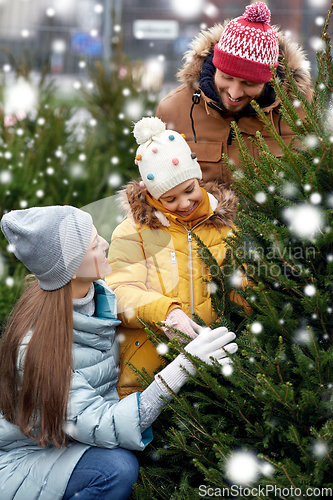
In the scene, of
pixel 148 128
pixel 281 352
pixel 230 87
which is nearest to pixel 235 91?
pixel 230 87

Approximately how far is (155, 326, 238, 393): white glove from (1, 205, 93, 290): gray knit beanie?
0.53 metres

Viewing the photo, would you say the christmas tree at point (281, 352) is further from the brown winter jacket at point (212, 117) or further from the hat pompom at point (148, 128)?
the brown winter jacket at point (212, 117)

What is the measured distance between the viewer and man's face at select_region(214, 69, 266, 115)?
252 centimetres

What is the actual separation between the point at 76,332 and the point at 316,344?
0.95m

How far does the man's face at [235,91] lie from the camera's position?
2520 millimetres

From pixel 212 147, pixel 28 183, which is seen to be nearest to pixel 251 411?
pixel 212 147

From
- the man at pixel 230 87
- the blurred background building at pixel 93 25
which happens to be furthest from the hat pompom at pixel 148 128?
the blurred background building at pixel 93 25

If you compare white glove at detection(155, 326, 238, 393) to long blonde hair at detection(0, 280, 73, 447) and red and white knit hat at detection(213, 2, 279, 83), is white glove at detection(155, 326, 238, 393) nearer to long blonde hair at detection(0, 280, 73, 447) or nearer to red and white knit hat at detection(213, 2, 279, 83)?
long blonde hair at detection(0, 280, 73, 447)

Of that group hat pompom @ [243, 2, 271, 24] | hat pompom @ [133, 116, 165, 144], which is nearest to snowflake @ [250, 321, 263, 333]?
hat pompom @ [133, 116, 165, 144]

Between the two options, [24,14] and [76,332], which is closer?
[76,332]

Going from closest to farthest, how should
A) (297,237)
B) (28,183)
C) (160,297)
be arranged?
(297,237) < (160,297) < (28,183)

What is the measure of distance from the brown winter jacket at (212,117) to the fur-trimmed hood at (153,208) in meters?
0.26

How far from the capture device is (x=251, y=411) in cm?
152

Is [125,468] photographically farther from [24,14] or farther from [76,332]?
[24,14]
